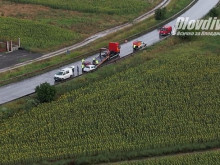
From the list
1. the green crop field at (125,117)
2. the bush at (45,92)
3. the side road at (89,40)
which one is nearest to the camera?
the green crop field at (125,117)

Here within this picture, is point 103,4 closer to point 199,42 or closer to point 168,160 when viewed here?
point 199,42

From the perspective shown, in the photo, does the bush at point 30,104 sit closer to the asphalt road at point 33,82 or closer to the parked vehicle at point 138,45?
the asphalt road at point 33,82

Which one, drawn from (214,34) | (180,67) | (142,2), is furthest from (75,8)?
(180,67)

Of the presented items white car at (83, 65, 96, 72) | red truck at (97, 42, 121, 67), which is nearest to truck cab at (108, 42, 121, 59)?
red truck at (97, 42, 121, 67)

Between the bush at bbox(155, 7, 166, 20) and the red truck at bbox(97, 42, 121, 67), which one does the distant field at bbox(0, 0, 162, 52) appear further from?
the red truck at bbox(97, 42, 121, 67)

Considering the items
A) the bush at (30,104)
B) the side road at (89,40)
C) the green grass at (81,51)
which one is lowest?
the side road at (89,40)

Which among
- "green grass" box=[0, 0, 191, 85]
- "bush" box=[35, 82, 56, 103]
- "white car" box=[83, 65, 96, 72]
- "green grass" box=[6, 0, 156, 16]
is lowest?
"green grass" box=[0, 0, 191, 85]

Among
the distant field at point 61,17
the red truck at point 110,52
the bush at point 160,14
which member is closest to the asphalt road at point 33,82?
the red truck at point 110,52
